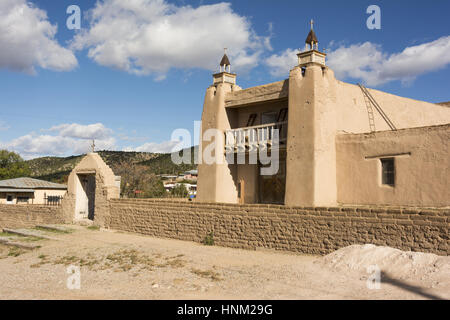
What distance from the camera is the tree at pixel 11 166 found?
48.1 meters

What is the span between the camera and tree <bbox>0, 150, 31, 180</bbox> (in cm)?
4806

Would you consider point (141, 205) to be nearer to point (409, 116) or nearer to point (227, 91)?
point (227, 91)

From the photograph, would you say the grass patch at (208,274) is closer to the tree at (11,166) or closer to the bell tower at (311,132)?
the bell tower at (311,132)

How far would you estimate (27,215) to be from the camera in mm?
23172

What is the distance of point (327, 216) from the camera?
11.1 metres

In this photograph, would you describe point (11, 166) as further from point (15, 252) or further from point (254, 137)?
point (254, 137)

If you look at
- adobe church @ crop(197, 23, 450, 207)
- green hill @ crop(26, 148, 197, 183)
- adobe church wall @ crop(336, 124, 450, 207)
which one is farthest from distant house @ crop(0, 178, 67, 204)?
green hill @ crop(26, 148, 197, 183)

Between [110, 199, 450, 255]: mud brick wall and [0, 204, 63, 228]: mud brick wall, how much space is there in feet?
22.8

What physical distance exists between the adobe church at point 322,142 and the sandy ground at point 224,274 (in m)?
4.59

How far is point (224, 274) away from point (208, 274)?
0.37 meters

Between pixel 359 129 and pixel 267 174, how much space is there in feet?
15.1

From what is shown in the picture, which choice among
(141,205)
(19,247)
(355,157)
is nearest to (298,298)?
(355,157)

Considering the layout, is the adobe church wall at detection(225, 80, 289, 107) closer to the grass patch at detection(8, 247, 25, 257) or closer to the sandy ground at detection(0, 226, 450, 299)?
A: the sandy ground at detection(0, 226, 450, 299)

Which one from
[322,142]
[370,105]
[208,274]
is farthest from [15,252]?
[370,105]
